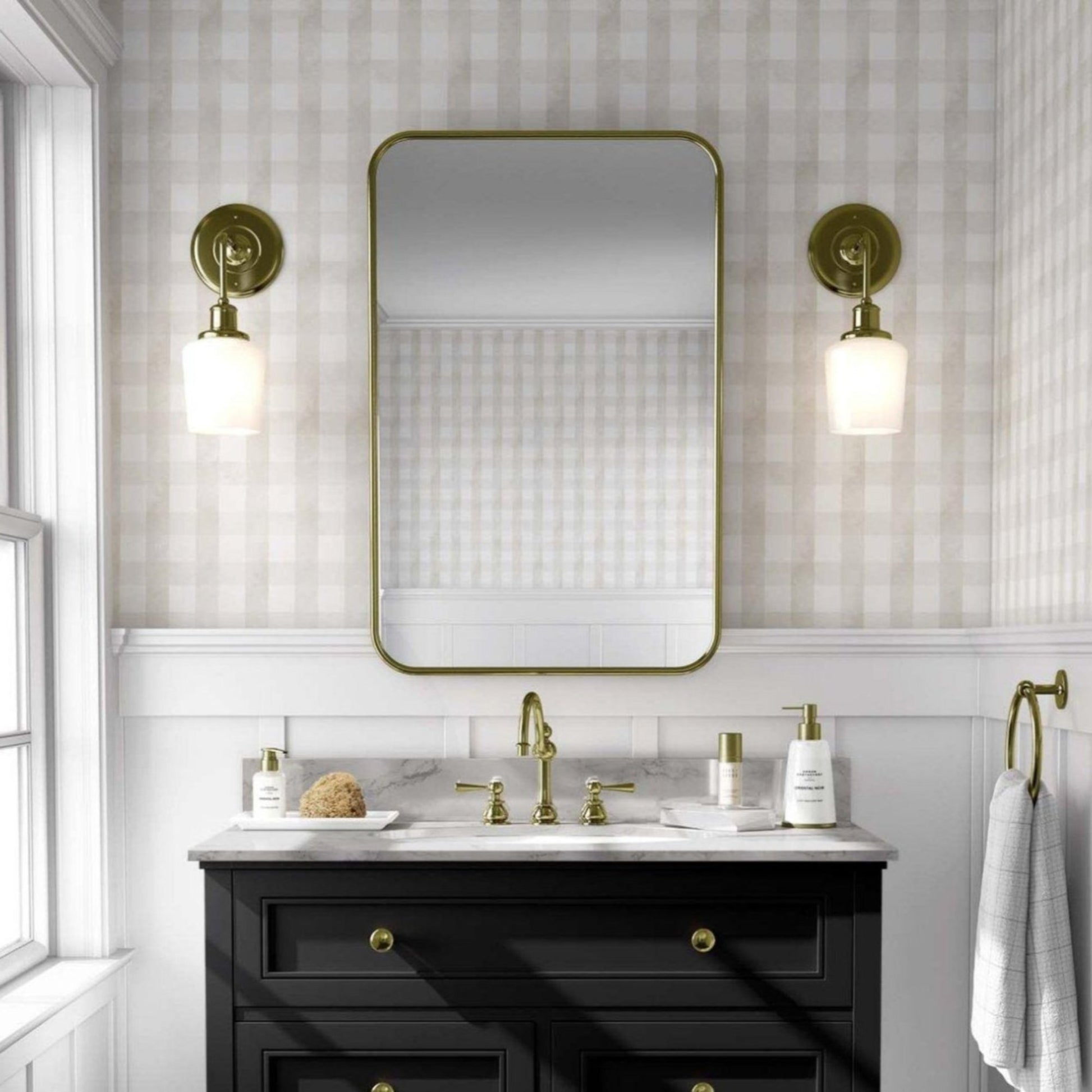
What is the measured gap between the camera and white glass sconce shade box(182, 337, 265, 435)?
219cm

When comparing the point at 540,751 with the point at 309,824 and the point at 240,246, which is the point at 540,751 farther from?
the point at 240,246

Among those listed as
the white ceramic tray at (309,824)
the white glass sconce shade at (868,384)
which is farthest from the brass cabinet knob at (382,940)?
the white glass sconce shade at (868,384)

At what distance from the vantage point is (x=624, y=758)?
231 centimetres

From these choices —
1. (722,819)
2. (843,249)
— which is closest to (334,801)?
(722,819)

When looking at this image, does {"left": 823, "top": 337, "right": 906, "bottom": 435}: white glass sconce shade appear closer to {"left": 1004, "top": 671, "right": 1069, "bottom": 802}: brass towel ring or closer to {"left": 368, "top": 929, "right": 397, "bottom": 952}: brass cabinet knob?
{"left": 1004, "top": 671, "right": 1069, "bottom": 802}: brass towel ring

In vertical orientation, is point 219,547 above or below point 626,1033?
above

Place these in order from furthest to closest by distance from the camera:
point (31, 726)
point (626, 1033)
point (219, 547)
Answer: point (219, 547) < point (31, 726) < point (626, 1033)

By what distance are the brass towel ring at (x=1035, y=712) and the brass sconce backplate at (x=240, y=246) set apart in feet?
4.77

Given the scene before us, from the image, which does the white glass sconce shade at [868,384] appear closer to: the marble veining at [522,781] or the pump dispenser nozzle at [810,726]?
the pump dispenser nozzle at [810,726]

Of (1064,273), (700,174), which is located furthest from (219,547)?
(1064,273)

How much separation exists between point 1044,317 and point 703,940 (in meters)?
1.13

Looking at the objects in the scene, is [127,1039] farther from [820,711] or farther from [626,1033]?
[820,711]

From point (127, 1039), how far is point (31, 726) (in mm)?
611

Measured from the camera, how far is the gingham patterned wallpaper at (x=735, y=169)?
2.34 meters
